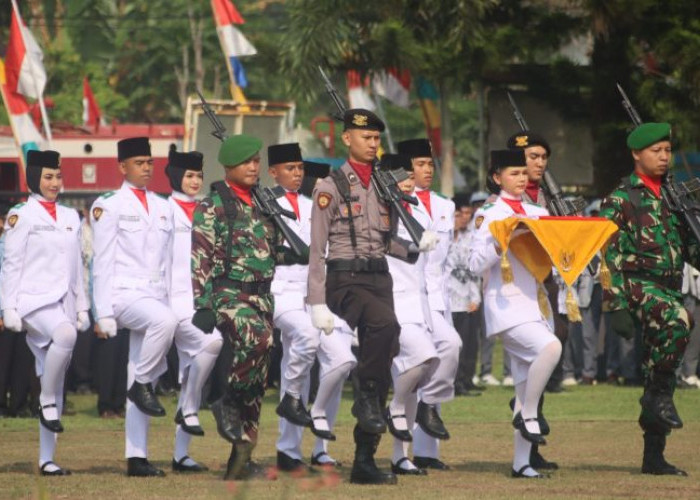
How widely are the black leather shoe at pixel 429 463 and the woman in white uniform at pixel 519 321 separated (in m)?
0.90

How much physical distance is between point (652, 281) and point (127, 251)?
3877mm

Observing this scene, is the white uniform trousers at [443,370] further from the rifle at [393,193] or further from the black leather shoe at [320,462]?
the rifle at [393,193]

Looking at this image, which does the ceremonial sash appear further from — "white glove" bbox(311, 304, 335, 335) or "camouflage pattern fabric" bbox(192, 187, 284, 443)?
"camouflage pattern fabric" bbox(192, 187, 284, 443)

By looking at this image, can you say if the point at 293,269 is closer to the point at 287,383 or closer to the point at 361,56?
the point at 287,383

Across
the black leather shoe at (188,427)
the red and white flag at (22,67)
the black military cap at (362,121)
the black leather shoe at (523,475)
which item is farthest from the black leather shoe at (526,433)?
the red and white flag at (22,67)

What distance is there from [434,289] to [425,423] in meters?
1.24

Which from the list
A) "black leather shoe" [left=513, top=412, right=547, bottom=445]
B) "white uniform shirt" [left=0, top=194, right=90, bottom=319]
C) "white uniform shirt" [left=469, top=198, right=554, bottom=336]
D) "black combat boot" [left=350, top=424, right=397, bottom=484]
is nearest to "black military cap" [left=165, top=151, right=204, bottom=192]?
"white uniform shirt" [left=0, top=194, right=90, bottom=319]

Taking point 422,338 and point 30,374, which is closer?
point 422,338

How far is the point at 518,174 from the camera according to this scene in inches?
493

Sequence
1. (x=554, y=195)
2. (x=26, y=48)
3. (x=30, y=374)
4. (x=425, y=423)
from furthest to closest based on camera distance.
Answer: (x=26, y=48) < (x=30, y=374) < (x=554, y=195) < (x=425, y=423)

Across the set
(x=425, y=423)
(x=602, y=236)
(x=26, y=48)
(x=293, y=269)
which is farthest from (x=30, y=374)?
(x=26, y=48)

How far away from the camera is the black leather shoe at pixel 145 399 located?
40.1 feet

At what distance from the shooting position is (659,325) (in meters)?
12.0

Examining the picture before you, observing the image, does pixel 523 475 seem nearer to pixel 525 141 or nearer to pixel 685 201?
pixel 685 201
